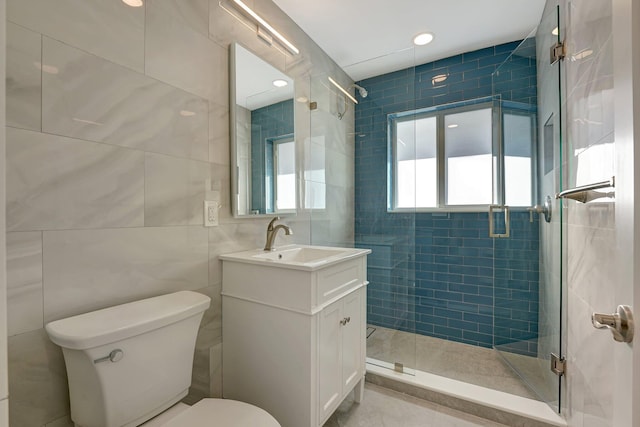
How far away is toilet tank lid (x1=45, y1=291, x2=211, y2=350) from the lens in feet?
2.62

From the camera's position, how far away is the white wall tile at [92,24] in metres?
0.88

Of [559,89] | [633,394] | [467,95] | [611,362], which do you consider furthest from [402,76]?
[633,394]

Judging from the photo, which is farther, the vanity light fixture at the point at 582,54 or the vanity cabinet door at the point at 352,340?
the vanity cabinet door at the point at 352,340

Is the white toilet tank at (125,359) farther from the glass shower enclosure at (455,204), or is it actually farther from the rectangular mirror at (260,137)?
the glass shower enclosure at (455,204)

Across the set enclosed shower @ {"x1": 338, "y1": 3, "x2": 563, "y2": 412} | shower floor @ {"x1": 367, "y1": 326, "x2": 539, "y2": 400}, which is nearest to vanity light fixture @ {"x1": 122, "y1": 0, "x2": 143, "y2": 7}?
enclosed shower @ {"x1": 338, "y1": 3, "x2": 563, "y2": 412}

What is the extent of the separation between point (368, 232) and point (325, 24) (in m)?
1.66

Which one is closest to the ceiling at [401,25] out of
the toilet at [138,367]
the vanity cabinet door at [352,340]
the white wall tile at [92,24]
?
the white wall tile at [92,24]

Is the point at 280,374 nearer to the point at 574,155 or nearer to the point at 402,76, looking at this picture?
the point at 574,155

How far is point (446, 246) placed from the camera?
8.68ft

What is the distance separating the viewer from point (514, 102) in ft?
6.97

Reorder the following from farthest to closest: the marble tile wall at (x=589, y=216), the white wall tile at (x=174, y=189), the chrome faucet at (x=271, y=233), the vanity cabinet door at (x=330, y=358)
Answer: the chrome faucet at (x=271, y=233), the vanity cabinet door at (x=330, y=358), the white wall tile at (x=174, y=189), the marble tile wall at (x=589, y=216)

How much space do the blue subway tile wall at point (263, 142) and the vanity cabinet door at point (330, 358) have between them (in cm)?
78

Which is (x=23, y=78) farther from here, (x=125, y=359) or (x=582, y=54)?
(x=582, y=54)

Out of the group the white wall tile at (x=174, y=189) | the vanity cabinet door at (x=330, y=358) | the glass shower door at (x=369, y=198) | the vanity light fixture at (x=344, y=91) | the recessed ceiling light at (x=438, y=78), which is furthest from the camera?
the recessed ceiling light at (x=438, y=78)
